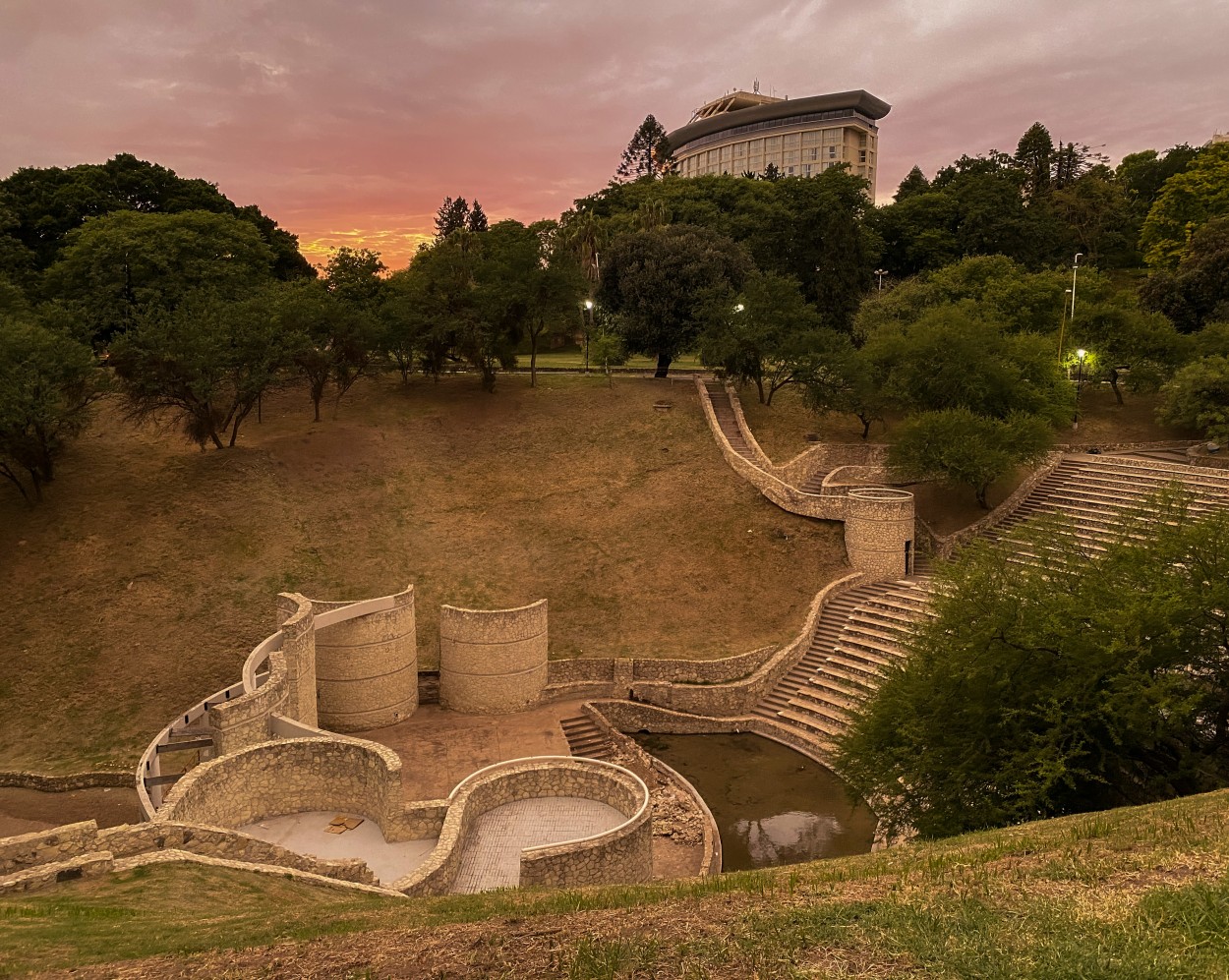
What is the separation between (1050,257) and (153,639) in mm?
74818

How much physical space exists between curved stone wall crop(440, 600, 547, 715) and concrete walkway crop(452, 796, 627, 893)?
731 centimetres

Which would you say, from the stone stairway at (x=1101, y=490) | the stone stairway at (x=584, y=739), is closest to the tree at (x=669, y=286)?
the stone stairway at (x=1101, y=490)

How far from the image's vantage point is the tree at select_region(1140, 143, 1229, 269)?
60.7 meters

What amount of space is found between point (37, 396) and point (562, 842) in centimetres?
2659

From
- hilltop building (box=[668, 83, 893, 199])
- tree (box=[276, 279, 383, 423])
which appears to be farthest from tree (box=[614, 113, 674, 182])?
tree (box=[276, 279, 383, 423])

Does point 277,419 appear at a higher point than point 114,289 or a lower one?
lower

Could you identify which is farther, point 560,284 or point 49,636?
point 560,284

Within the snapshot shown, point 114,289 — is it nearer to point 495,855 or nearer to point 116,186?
point 116,186

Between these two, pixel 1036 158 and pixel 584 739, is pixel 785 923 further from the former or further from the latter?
pixel 1036 158

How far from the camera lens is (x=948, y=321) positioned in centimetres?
3775

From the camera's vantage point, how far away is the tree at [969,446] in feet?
104

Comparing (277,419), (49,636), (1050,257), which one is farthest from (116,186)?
(1050,257)

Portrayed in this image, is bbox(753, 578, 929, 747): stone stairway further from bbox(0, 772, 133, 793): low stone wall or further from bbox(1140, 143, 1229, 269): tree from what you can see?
bbox(1140, 143, 1229, 269): tree

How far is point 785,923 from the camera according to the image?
28.7 feet
